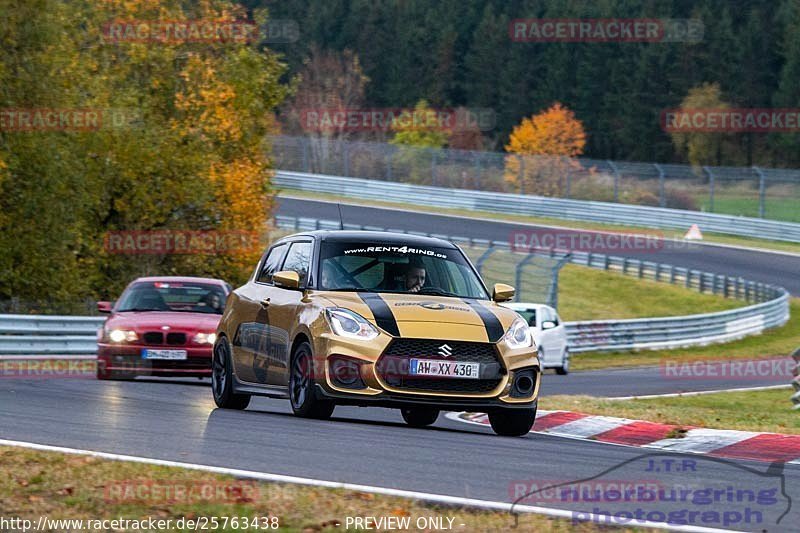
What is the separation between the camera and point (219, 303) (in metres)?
20.2

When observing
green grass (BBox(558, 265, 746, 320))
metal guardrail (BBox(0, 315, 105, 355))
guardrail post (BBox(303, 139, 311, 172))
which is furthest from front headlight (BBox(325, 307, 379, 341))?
guardrail post (BBox(303, 139, 311, 172))

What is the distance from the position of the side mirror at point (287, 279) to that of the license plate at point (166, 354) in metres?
6.18

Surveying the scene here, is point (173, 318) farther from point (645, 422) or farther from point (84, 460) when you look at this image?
point (84, 460)

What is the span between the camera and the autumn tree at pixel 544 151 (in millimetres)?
61594

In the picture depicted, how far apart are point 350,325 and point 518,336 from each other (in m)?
1.41

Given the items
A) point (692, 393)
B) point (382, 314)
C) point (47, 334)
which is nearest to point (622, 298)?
point (692, 393)

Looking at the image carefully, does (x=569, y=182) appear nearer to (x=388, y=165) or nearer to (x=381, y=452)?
(x=388, y=165)

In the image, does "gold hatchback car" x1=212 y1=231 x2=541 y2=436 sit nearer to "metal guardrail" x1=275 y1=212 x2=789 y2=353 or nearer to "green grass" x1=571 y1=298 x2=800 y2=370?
"green grass" x1=571 y1=298 x2=800 y2=370

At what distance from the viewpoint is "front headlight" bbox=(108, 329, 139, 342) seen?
18.6m

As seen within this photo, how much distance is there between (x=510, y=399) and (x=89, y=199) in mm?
22939

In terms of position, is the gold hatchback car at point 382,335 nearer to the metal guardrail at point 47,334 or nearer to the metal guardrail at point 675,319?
the metal guardrail at point 47,334

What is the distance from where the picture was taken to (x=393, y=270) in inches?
508

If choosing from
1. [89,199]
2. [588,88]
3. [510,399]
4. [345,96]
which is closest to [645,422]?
[510,399]

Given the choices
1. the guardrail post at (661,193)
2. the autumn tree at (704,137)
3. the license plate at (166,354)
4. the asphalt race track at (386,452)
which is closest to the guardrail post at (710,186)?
the guardrail post at (661,193)
